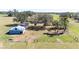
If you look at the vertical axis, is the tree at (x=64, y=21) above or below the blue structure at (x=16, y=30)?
above

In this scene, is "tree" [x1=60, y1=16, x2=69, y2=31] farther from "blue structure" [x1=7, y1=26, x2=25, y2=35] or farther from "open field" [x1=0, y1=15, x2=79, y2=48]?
"blue structure" [x1=7, y1=26, x2=25, y2=35]

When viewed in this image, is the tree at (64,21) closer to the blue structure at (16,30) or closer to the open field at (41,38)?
the open field at (41,38)

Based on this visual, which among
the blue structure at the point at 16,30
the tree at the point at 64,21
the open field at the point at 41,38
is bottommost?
the open field at the point at 41,38

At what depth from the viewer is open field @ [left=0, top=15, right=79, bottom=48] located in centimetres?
266

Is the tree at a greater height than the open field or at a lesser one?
greater

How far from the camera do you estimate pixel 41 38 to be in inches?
105

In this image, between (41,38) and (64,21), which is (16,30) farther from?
(64,21)

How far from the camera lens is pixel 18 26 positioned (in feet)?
8.78

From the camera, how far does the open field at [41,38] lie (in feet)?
8.73

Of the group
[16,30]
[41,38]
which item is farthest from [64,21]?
[16,30]

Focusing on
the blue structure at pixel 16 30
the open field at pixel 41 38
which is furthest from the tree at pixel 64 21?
the blue structure at pixel 16 30

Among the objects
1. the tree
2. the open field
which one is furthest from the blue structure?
the tree

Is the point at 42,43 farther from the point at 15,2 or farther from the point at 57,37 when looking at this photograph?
the point at 15,2

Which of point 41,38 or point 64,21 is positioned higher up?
point 64,21
